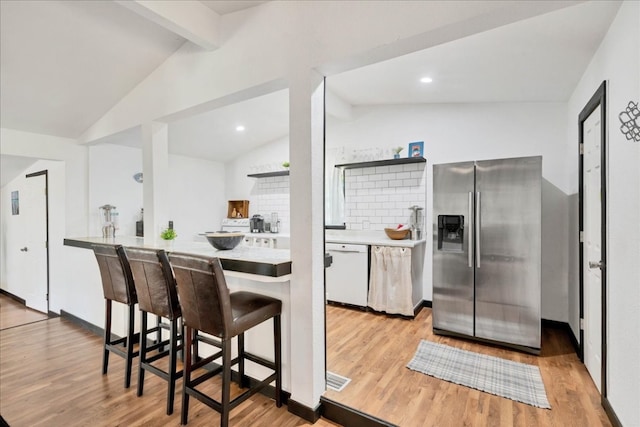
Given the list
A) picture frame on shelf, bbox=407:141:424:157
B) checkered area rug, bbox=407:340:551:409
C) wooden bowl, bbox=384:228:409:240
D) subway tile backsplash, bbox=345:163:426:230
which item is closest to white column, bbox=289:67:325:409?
checkered area rug, bbox=407:340:551:409

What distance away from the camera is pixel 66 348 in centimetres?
315

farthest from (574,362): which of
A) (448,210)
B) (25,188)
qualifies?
(25,188)

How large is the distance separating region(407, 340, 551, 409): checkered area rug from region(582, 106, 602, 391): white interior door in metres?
0.42

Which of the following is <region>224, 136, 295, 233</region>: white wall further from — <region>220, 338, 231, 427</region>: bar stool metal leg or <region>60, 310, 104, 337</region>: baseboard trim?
<region>220, 338, 231, 427</region>: bar stool metal leg

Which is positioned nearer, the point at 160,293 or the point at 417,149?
the point at 160,293

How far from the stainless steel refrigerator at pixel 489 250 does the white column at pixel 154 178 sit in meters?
2.83

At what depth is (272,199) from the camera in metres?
5.89

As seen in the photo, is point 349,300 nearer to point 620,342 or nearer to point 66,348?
point 620,342

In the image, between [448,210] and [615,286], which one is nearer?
[615,286]

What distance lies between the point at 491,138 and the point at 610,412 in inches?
112

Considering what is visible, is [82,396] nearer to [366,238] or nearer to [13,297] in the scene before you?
[366,238]

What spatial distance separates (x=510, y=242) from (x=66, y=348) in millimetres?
4429

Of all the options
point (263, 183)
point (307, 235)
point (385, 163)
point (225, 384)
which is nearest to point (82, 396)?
point (225, 384)

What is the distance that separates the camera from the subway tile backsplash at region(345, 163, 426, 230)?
435cm
